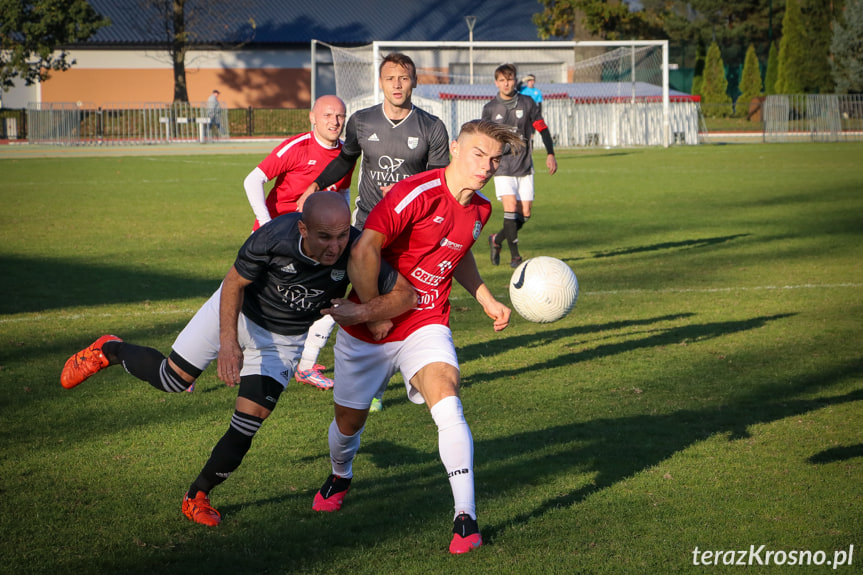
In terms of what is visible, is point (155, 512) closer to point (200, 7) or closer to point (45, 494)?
point (45, 494)

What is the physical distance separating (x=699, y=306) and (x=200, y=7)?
49.2 m

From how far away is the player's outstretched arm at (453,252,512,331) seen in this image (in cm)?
460

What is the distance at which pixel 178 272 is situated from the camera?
11.5 m

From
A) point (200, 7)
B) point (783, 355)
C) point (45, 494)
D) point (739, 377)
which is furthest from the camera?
point (200, 7)

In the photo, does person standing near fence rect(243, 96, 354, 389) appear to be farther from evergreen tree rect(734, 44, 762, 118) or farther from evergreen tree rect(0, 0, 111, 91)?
evergreen tree rect(734, 44, 762, 118)

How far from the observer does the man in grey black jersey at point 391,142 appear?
671 cm

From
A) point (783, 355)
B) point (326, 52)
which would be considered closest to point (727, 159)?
point (783, 355)

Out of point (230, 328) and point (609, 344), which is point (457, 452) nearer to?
point (230, 328)

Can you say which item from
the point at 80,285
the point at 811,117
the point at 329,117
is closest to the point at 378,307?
the point at 329,117

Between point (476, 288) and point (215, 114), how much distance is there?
40548 millimetres

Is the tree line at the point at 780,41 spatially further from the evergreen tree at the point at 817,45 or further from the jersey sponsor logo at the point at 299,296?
the jersey sponsor logo at the point at 299,296

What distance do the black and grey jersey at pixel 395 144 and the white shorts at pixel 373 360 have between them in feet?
8.50

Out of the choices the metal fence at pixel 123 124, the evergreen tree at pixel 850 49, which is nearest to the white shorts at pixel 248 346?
the metal fence at pixel 123 124

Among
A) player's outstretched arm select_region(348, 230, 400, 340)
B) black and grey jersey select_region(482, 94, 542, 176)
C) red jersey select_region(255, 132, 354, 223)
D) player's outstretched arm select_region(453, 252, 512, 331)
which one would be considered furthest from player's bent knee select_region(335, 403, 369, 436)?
black and grey jersey select_region(482, 94, 542, 176)
